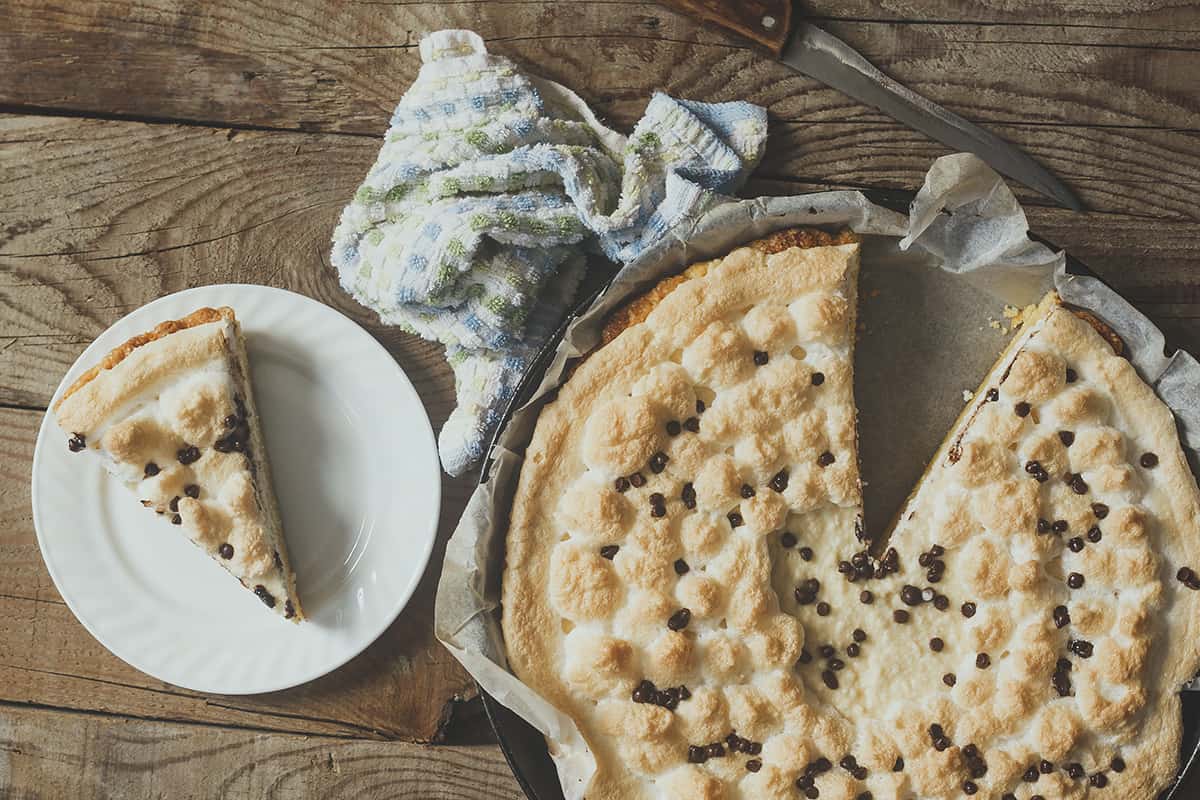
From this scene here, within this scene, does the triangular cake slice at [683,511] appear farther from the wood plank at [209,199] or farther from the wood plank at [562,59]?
the wood plank at [562,59]

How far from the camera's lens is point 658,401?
306 centimetres

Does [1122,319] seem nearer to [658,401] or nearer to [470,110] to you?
[658,401]

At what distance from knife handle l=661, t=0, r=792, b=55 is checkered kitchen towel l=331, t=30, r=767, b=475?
0.26m

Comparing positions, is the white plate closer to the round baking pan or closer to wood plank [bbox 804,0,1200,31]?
the round baking pan

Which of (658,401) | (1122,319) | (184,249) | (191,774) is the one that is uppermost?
(1122,319)

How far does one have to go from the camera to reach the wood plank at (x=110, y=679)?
143 inches

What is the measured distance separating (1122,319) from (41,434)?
3.84 m

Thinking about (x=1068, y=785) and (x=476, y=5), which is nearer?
(x=1068, y=785)

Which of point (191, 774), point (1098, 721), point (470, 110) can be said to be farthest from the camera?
point (191, 774)

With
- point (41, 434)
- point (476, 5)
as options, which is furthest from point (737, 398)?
point (41, 434)

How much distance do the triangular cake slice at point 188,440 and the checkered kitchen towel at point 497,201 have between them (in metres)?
0.61

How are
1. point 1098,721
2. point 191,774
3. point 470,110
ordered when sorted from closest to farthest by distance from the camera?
point 1098,721 < point 470,110 < point 191,774

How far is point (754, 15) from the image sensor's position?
3414mm

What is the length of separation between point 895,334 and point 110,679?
3244 millimetres
